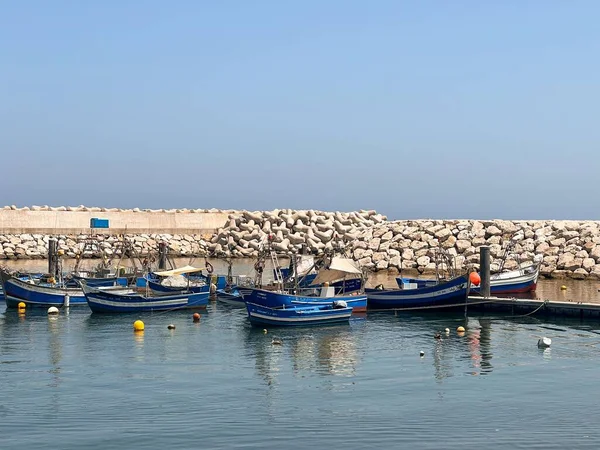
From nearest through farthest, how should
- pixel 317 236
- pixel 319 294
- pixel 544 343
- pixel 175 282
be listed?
pixel 544 343 < pixel 319 294 < pixel 175 282 < pixel 317 236

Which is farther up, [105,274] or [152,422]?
[105,274]

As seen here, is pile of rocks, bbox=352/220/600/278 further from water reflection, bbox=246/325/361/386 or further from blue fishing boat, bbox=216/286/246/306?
water reflection, bbox=246/325/361/386

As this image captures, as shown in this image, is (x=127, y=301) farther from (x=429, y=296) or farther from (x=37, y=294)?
(x=429, y=296)

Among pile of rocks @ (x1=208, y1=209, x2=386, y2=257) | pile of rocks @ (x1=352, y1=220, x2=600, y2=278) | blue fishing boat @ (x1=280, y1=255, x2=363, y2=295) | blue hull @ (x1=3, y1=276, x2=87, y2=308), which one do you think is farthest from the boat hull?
pile of rocks @ (x1=208, y1=209, x2=386, y2=257)

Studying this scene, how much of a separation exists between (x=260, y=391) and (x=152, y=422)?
429 centimetres

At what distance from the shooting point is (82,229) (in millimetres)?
86250

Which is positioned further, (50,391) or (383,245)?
(383,245)

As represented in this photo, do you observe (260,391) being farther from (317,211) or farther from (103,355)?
(317,211)

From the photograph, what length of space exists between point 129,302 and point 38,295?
17.7 feet

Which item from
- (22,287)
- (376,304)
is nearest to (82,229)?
(22,287)

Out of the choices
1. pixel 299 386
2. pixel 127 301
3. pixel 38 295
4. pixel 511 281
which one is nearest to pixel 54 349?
pixel 127 301

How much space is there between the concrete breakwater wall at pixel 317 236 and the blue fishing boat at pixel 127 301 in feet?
43.6

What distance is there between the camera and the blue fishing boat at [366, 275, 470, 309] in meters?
42.8

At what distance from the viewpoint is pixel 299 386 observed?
86.0ft
